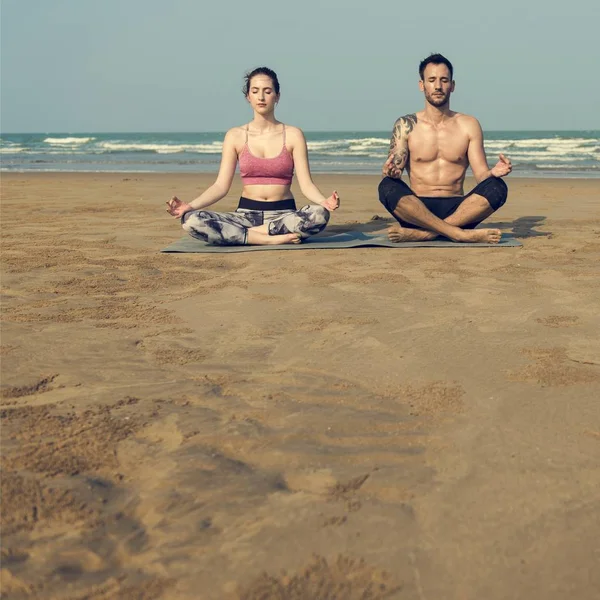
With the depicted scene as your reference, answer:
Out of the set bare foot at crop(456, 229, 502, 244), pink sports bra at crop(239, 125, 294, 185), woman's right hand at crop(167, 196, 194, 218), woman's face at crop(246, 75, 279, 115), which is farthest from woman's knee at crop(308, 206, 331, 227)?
bare foot at crop(456, 229, 502, 244)

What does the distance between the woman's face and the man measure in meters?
1.03

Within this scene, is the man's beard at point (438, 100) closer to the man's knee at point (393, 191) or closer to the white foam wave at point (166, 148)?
the man's knee at point (393, 191)

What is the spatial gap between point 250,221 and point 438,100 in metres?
1.73

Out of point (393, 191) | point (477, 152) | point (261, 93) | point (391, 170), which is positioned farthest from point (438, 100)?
point (261, 93)

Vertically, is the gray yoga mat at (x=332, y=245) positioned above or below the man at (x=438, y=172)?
below

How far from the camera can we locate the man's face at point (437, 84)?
587 cm

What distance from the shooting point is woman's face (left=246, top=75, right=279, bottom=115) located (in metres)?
5.88

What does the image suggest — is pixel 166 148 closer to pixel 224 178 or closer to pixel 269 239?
pixel 224 178

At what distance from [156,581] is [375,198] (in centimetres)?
964

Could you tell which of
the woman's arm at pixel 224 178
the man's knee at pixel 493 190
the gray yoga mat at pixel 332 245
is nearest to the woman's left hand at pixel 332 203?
the gray yoga mat at pixel 332 245

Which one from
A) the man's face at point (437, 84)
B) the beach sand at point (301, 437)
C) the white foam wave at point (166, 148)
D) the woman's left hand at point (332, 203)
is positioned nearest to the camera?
the beach sand at point (301, 437)

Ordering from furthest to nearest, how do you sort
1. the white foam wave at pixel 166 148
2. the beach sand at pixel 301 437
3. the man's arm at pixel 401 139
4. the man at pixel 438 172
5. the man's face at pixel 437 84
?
the white foam wave at pixel 166 148 < the man's arm at pixel 401 139 < the man at pixel 438 172 < the man's face at pixel 437 84 < the beach sand at pixel 301 437

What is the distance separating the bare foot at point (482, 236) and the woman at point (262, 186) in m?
1.12

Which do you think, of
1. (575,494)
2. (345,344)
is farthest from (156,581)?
(345,344)
